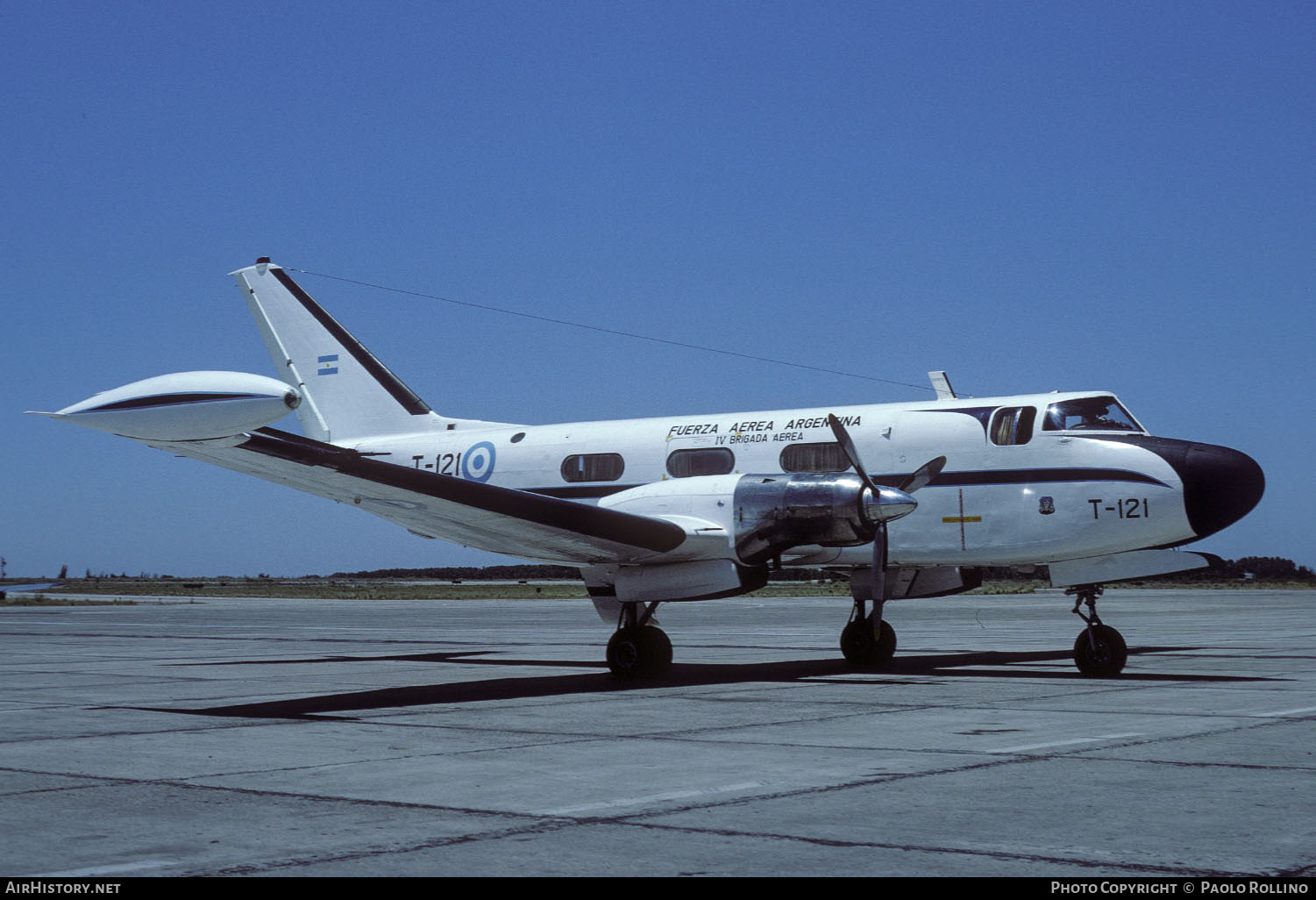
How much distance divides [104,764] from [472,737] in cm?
292

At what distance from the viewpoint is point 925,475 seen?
54.7ft

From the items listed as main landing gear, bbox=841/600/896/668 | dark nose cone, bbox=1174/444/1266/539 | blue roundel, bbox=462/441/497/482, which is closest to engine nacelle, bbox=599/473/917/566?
main landing gear, bbox=841/600/896/668

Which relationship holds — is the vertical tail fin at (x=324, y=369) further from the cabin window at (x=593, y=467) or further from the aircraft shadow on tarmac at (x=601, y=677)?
the aircraft shadow on tarmac at (x=601, y=677)

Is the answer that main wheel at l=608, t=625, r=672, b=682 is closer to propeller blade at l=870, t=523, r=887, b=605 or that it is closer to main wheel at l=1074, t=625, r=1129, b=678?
propeller blade at l=870, t=523, r=887, b=605

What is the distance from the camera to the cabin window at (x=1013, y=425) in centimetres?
1662

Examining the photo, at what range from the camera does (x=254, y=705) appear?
13.9 meters

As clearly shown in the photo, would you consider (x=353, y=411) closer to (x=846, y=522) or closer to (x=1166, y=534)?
(x=846, y=522)

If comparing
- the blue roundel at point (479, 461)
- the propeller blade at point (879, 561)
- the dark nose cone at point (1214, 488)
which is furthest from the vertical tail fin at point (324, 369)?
the dark nose cone at point (1214, 488)

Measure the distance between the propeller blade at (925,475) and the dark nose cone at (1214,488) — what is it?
9.44ft

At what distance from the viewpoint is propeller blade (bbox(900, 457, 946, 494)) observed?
54.6 feet
